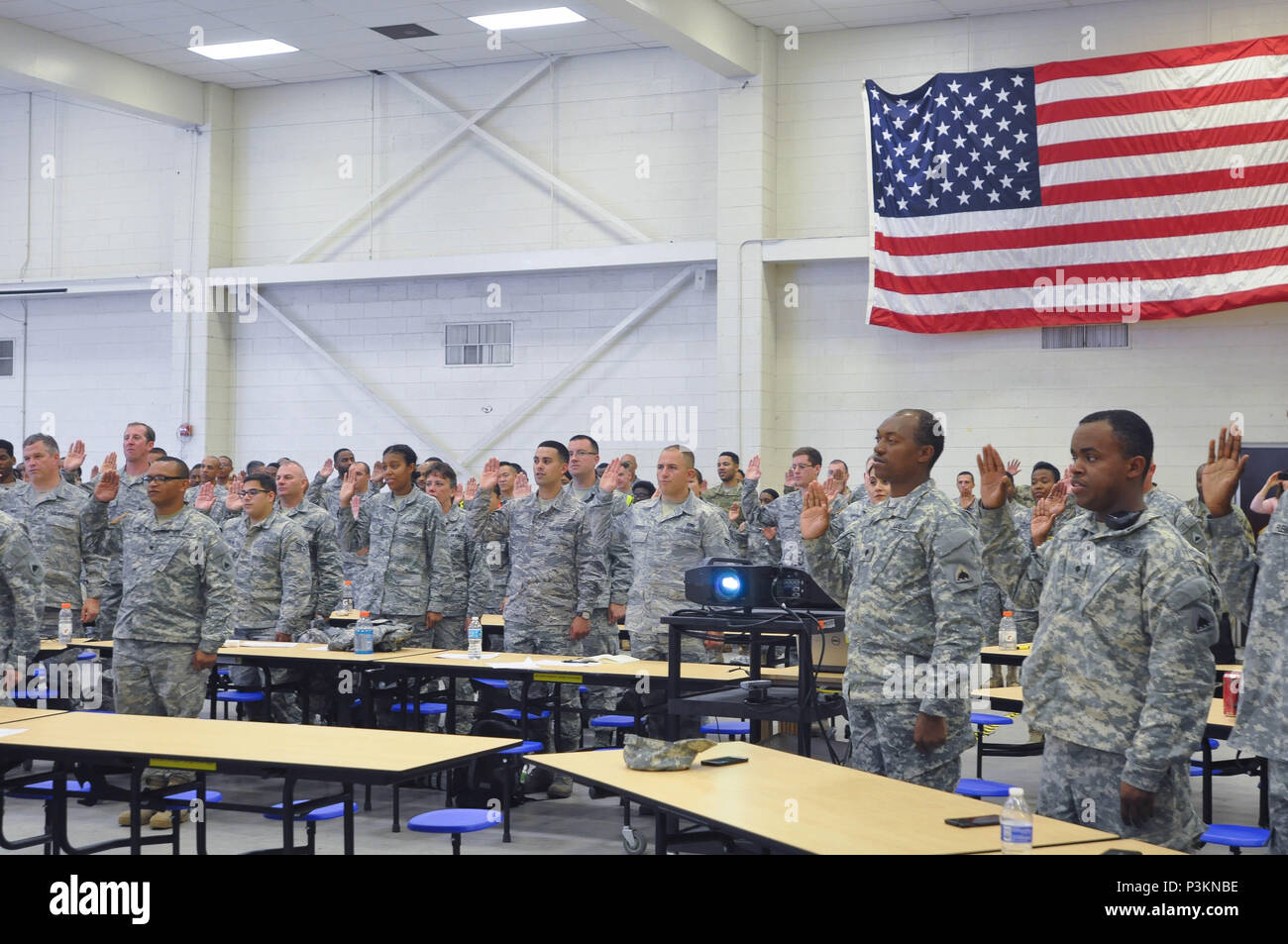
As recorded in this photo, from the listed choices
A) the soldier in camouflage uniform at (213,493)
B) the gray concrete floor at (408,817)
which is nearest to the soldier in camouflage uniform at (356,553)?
the soldier in camouflage uniform at (213,493)

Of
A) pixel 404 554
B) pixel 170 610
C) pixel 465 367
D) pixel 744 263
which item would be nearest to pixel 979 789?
pixel 170 610

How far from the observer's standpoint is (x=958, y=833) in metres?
2.95

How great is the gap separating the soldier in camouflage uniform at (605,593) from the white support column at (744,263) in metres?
4.23

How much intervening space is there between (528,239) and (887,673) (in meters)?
9.99

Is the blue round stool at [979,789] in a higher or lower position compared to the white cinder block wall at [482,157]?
lower

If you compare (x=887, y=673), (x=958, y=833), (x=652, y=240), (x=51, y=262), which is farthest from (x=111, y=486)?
(x=51, y=262)

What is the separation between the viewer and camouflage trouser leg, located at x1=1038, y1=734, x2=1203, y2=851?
3051 millimetres

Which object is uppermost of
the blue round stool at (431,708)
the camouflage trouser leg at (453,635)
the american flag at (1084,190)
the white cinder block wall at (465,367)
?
the american flag at (1084,190)

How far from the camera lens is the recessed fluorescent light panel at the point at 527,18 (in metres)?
11.8

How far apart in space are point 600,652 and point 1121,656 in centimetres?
416

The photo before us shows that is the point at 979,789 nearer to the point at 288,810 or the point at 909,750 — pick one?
the point at 909,750

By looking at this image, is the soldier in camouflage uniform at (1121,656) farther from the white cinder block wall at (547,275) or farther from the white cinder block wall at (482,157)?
the white cinder block wall at (482,157)

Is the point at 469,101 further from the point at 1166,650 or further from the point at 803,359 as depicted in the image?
the point at 1166,650

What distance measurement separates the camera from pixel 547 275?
13125 mm
